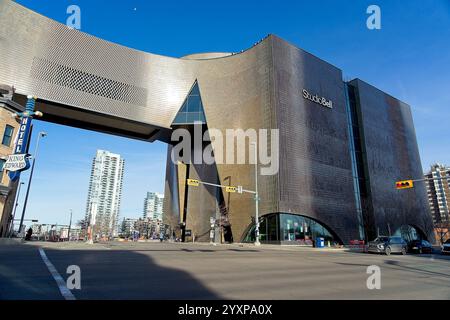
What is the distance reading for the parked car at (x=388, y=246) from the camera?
25312mm

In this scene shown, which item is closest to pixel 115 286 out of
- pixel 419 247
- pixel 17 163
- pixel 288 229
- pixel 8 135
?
pixel 17 163

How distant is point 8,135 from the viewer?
33406mm

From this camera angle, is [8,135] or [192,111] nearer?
[8,135]

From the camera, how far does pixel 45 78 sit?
158ft

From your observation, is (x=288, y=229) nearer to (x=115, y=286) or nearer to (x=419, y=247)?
(x=419, y=247)

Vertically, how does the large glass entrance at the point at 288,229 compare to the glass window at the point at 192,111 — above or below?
below

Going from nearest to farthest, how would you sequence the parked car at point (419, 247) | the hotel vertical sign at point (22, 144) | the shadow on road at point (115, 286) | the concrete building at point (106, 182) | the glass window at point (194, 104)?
the shadow on road at point (115, 286), the hotel vertical sign at point (22, 144), the parked car at point (419, 247), the glass window at point (194, 104), the concrete building at point (106, 182)

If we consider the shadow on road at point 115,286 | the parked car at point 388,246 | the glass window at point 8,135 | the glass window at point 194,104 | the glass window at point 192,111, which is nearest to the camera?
the shadow on road at point 115,286

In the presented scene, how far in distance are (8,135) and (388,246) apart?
4074 cm

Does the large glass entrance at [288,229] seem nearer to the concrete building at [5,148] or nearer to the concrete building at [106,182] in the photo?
the concrete building at [5,148]

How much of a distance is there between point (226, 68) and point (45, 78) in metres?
31.5

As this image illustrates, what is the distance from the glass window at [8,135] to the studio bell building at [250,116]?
14767 mm

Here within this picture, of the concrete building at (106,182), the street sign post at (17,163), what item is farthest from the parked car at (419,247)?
the concrete building at (106,182)
